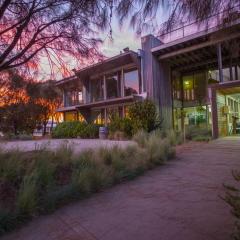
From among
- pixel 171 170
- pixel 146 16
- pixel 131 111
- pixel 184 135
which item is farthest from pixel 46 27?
pixel 131 111

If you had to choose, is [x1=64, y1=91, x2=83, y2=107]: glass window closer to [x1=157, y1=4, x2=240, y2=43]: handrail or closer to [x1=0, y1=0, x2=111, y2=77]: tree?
[x1=0, y1=0, x2=111, y2=77]: tree

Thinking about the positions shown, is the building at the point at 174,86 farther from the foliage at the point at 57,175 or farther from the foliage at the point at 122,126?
the foliage at the point at 57,175

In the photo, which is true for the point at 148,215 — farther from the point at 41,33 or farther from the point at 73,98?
the point at 73,98

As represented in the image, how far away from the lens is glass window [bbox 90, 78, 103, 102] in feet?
88.4

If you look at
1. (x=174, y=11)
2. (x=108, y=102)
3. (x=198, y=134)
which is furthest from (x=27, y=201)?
(x=108, y=102)

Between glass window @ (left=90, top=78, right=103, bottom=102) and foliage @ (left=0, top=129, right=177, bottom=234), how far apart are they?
16.9 meters

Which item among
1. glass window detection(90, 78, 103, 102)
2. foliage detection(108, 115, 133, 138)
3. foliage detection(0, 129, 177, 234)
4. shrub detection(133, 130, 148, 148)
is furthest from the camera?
glass window detection(90, 78, 103, 102)

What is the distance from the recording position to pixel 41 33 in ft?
26.6

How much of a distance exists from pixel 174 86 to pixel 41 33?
1821 centimetres

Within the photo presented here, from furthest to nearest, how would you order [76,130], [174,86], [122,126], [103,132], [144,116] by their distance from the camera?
[174,86], [76,130], [103,132], [122,126], [144,116]

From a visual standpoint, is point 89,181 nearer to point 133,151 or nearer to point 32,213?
point 32,213

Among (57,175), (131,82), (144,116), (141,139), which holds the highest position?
(131,82)

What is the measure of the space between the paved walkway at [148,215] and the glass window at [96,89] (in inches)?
766

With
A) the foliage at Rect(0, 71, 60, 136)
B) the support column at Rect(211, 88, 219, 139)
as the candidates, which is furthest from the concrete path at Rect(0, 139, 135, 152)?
the foliage at Rect(0, 71, 60, 136)
